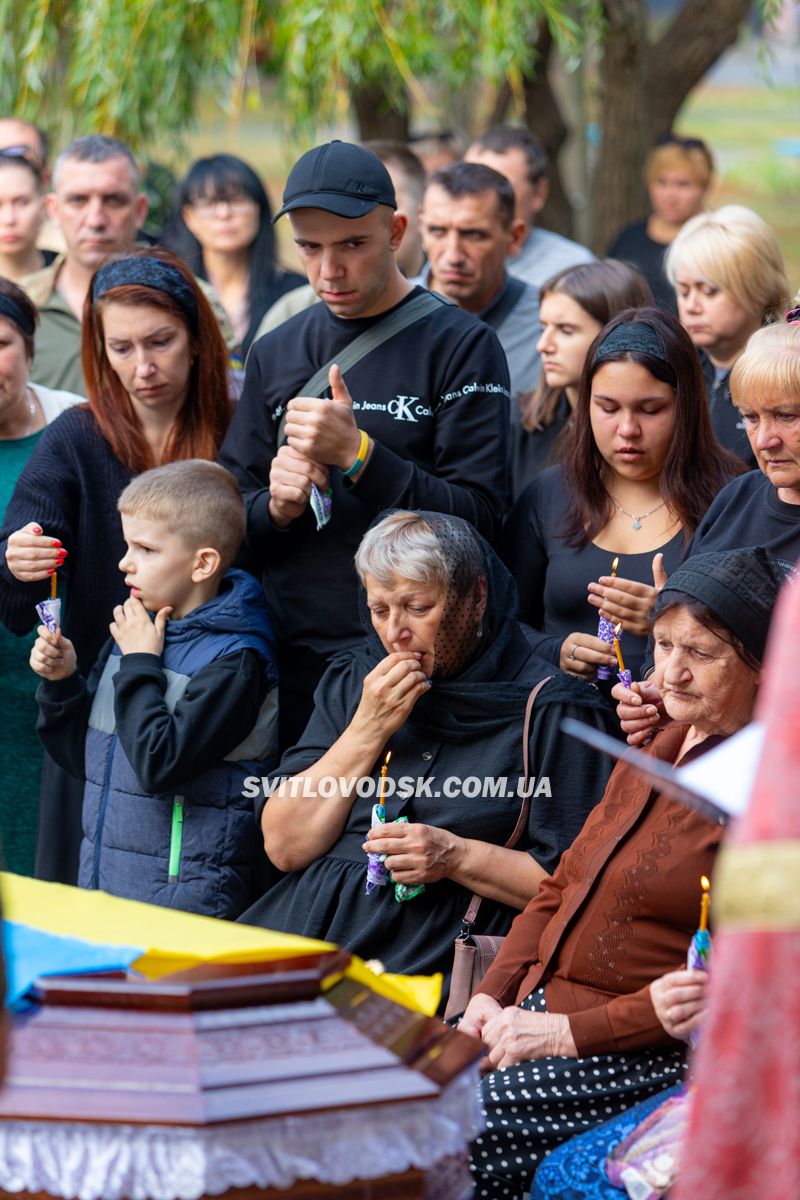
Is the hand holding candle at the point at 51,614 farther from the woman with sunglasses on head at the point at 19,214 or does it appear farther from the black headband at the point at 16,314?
the woman with sunglasses on head at the point at 19,214

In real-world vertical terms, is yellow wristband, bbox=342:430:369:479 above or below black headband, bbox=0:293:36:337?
below

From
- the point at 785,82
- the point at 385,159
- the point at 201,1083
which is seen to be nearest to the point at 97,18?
the point at 385,159

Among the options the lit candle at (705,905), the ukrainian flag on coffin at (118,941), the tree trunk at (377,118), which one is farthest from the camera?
the tree trunk at (377,118)

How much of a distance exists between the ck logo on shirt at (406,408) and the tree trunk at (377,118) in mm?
5286

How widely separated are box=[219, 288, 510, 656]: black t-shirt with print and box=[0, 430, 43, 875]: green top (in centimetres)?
75

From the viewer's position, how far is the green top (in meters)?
4.25

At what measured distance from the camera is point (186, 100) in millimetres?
7664

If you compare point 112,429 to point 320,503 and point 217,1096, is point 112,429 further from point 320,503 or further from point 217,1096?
point 217,1096

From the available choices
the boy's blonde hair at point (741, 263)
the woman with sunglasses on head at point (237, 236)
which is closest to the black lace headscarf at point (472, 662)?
the boy's blonde hair at point (741, 263)

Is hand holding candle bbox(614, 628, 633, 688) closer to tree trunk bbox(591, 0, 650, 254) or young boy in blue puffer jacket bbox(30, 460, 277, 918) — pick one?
young boy in blue puffer jacket bbox(30, 460, 277, 918)

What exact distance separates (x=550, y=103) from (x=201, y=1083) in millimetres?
8180

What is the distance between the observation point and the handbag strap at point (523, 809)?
333 centimetres

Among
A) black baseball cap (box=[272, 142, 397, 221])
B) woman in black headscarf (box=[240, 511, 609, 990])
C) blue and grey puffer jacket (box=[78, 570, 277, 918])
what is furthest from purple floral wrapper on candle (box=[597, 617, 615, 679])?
black baseball cap (box=[272, 142, 397, 221])

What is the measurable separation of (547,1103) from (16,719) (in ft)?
6.62
